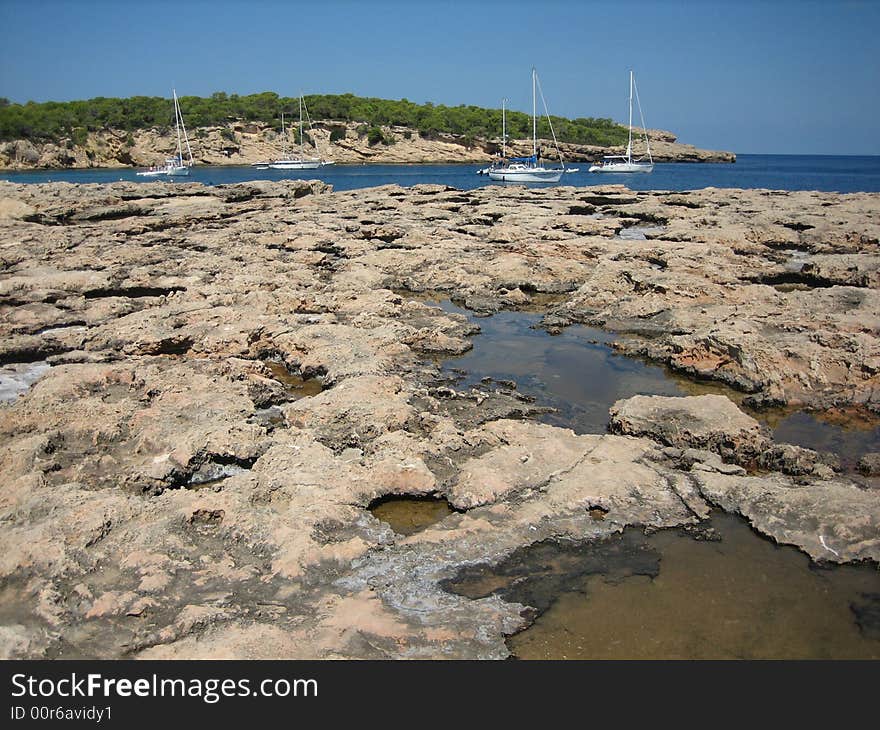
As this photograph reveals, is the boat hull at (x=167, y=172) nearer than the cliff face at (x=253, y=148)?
Yes

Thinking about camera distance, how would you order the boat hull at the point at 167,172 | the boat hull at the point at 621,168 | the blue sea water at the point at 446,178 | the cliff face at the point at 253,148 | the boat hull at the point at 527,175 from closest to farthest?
1. the boat hull at the point at 527,175
2. the blue sea water at the point at 446,178
3. the boat hull at the point at 167,172
4. the boat hull at the point at 621,168
5. the cliff face at the point at 253,148

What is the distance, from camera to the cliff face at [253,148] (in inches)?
2876

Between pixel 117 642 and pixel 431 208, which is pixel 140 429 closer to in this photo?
pixel 117 642

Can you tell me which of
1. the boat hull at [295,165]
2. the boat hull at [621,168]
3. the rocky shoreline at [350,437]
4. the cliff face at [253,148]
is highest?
the cliff face at [253,148]

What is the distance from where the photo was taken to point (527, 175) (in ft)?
165

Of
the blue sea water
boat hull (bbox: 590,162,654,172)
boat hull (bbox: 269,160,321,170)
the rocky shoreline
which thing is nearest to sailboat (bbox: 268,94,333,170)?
boat hull (bbox: 269,160,321,170)

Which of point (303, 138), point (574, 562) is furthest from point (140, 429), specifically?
point (303, 138)

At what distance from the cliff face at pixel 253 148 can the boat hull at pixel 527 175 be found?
124ft

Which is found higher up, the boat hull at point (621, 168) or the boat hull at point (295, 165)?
the boat hull at point (295, 165)

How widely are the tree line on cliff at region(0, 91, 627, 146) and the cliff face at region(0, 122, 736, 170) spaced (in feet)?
4.26

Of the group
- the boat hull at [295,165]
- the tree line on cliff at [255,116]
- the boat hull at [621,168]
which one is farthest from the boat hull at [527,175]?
the tree line on cliff at [255,116]

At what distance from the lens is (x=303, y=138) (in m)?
86.5

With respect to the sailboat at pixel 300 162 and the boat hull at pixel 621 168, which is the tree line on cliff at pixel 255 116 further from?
the boat hull at pixel 621 168
